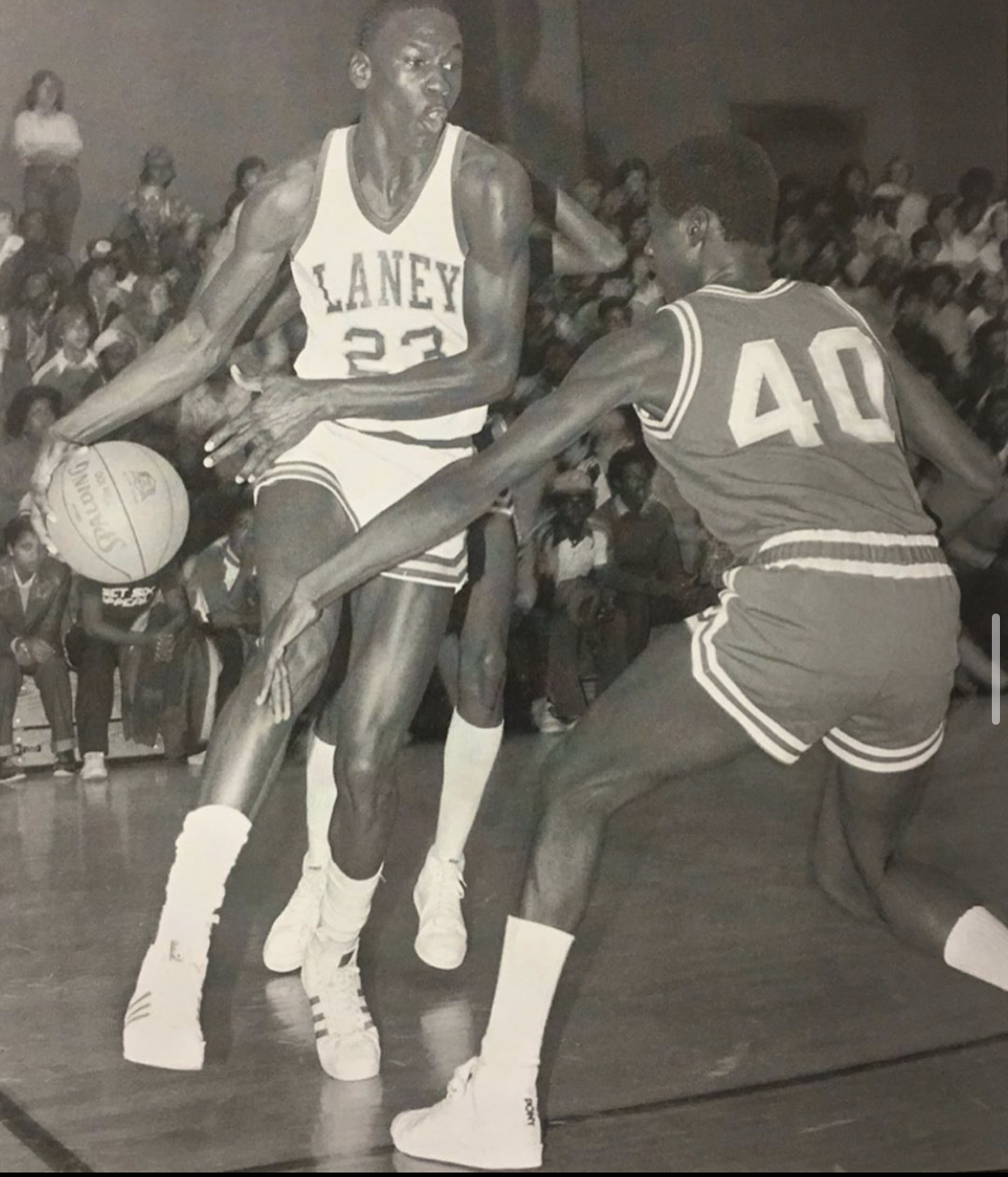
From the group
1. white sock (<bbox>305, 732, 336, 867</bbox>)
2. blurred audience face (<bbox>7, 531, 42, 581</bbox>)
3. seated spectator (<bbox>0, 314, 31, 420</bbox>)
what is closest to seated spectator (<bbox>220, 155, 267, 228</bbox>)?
seated spectator (<bbox>0, 314, 31, 420</bbox>)

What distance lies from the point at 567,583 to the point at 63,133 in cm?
271

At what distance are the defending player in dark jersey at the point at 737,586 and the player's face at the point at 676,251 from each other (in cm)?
2

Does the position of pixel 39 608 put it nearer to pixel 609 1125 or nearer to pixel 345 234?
pixel 345 234

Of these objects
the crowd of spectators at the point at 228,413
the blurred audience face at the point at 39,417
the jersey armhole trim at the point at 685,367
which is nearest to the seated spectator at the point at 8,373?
the crowd of spectators at the point at 228,413

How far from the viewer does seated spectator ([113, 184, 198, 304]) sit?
7047 millimetres

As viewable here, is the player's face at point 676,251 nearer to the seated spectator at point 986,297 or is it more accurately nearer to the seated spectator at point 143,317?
the seated spectator at point 143,317

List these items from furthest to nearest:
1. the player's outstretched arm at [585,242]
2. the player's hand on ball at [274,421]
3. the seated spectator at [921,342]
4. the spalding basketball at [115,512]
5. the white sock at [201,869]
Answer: the seated spectator at [921,342] < the spalding basketball at [115,512] < the player's outstretched arm at [585,242] < the player's hand on ball at [274,421] < the white sock at [201,869]

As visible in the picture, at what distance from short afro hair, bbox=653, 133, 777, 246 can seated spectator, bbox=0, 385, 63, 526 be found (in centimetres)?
407

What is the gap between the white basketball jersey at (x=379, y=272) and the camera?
3453 millimetres

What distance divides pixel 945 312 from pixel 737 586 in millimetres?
5810

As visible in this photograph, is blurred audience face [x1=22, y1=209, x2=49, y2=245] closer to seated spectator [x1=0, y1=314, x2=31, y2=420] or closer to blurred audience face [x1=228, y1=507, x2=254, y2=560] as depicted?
seated spectator [x1=0, y1=314, x2=31, y2=420]

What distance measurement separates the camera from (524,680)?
700cm

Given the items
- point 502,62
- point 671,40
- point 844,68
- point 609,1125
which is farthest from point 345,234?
point 844,68

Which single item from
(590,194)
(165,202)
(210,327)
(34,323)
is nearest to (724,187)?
(210,327)
